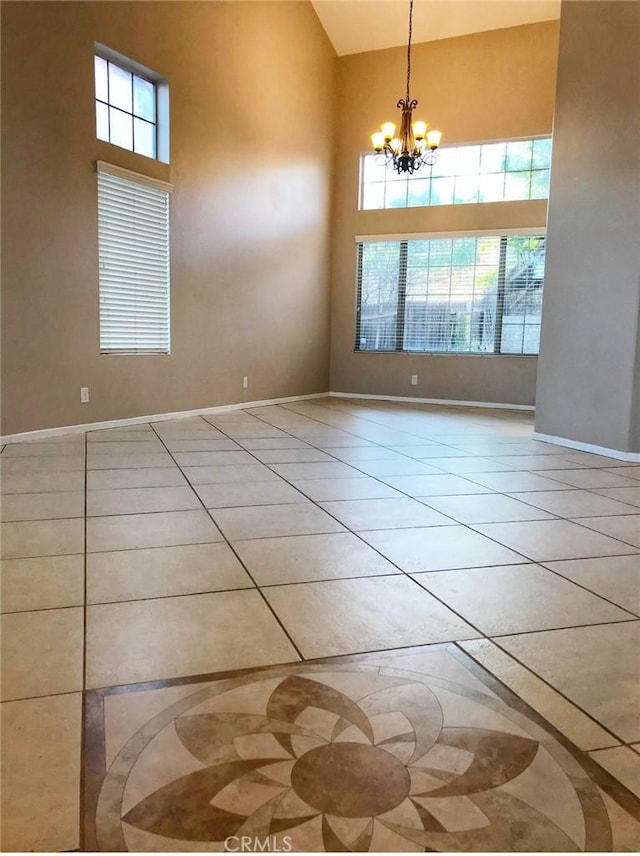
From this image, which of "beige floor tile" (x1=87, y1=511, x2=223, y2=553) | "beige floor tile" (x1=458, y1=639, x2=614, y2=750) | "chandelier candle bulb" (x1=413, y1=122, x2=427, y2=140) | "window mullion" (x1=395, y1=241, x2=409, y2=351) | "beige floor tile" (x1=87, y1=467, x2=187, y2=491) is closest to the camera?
"beige floor tile" (x1=458, y1=639, x2=614, y2=750)

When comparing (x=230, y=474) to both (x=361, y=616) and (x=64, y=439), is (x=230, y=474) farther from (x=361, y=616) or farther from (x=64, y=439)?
(x=361, y=616)

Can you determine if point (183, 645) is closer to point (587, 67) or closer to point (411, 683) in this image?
point (411, 683)

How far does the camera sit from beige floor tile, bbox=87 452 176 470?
391cm

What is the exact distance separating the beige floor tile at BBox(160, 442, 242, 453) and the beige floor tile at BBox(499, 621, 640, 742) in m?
3.09

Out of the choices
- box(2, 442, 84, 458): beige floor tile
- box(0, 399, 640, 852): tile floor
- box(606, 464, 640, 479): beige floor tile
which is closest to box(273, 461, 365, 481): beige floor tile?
box(0, 399, 640, 852): tile floor

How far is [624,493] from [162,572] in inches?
106

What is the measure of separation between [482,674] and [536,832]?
1.67 feet

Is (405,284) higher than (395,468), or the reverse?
(405,284)

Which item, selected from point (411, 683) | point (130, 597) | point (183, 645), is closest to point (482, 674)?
point (411, 683)

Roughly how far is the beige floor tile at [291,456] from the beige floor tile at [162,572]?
1.80 meters

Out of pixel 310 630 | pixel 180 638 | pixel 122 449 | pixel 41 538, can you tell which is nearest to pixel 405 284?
pixel 122 449

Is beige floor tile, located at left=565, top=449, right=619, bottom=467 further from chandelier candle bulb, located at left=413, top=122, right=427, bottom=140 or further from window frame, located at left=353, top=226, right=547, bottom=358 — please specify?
chandelier candle bulb, located at left=413, top=122, right=427, bottom=140

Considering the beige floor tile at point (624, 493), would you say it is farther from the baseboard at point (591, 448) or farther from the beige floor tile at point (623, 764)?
the beige floor tile at point (623, 764)

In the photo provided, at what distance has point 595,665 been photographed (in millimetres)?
1633
